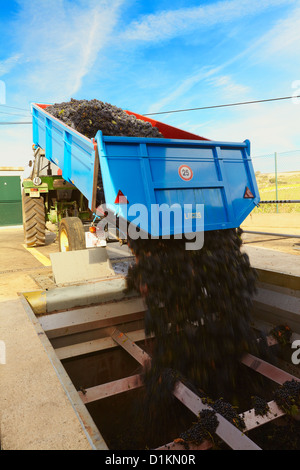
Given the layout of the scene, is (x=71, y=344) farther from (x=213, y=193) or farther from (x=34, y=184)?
(x=34, y=184)

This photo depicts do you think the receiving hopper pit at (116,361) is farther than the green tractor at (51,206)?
No

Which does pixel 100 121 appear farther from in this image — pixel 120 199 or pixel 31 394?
pixel 31 394

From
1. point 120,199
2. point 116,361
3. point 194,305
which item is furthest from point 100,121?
point 116,361

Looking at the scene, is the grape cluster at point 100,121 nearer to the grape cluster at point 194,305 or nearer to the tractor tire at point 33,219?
the grape cluster at point 194,305

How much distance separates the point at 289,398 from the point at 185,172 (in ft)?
8.68

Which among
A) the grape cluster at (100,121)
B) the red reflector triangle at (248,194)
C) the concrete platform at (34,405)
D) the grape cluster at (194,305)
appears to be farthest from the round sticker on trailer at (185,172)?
the concrete platform at (34,405)

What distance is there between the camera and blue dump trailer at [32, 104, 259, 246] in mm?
3652

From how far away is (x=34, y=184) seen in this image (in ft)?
24.1

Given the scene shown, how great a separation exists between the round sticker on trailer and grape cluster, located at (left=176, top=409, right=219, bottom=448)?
8.13ft

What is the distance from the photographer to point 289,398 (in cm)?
336

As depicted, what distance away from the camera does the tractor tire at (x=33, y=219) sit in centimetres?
811

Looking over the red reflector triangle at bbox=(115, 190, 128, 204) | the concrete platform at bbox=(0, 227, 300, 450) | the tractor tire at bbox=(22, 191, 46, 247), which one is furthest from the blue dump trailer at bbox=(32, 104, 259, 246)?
the tractor tire at bbox=(22, 191, 46, 247)

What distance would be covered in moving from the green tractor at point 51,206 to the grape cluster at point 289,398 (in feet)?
12.5

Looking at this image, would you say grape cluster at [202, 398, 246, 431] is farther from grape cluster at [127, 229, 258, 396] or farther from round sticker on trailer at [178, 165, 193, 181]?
round sticker on trailer at [178, 165, 193, 181]
